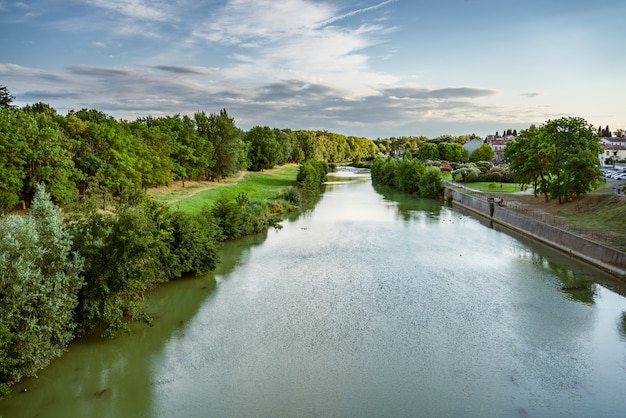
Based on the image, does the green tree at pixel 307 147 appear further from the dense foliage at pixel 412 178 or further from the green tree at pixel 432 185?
the green tree at pixel 432 185

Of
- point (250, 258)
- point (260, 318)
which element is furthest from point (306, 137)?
point (260, 318)

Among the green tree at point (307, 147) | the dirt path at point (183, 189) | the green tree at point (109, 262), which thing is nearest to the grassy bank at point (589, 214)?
the green tree at point (109, 262)

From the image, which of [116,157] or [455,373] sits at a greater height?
[116,157]

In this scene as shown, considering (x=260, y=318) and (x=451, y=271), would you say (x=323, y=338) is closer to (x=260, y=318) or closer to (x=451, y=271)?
(x=260, y=318)

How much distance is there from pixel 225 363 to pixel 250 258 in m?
14.1

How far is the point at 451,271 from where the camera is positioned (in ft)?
88.5

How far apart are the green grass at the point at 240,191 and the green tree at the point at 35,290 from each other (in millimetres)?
11902

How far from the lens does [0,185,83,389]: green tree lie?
12861 mm

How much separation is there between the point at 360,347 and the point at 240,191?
41.1 meters

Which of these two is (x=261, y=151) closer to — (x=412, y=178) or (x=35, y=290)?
(x=412, y=178)

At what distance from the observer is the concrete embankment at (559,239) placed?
2622 centimetres

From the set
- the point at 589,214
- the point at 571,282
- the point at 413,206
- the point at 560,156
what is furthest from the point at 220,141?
the point at 571,282

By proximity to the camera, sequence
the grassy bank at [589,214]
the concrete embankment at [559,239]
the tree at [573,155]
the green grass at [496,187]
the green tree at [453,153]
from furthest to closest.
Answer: the green tree at [453,153]
the green grass at [496,187]
the tree at [573,155]
the grassy bank at [589,214]
the concrete embankment at [559,239]

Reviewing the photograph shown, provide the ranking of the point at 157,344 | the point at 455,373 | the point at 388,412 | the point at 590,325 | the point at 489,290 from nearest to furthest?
the point at 388,412 → the point at 455,373 → the point at 157,344 → the point at 590,325 → the point at 489,290
